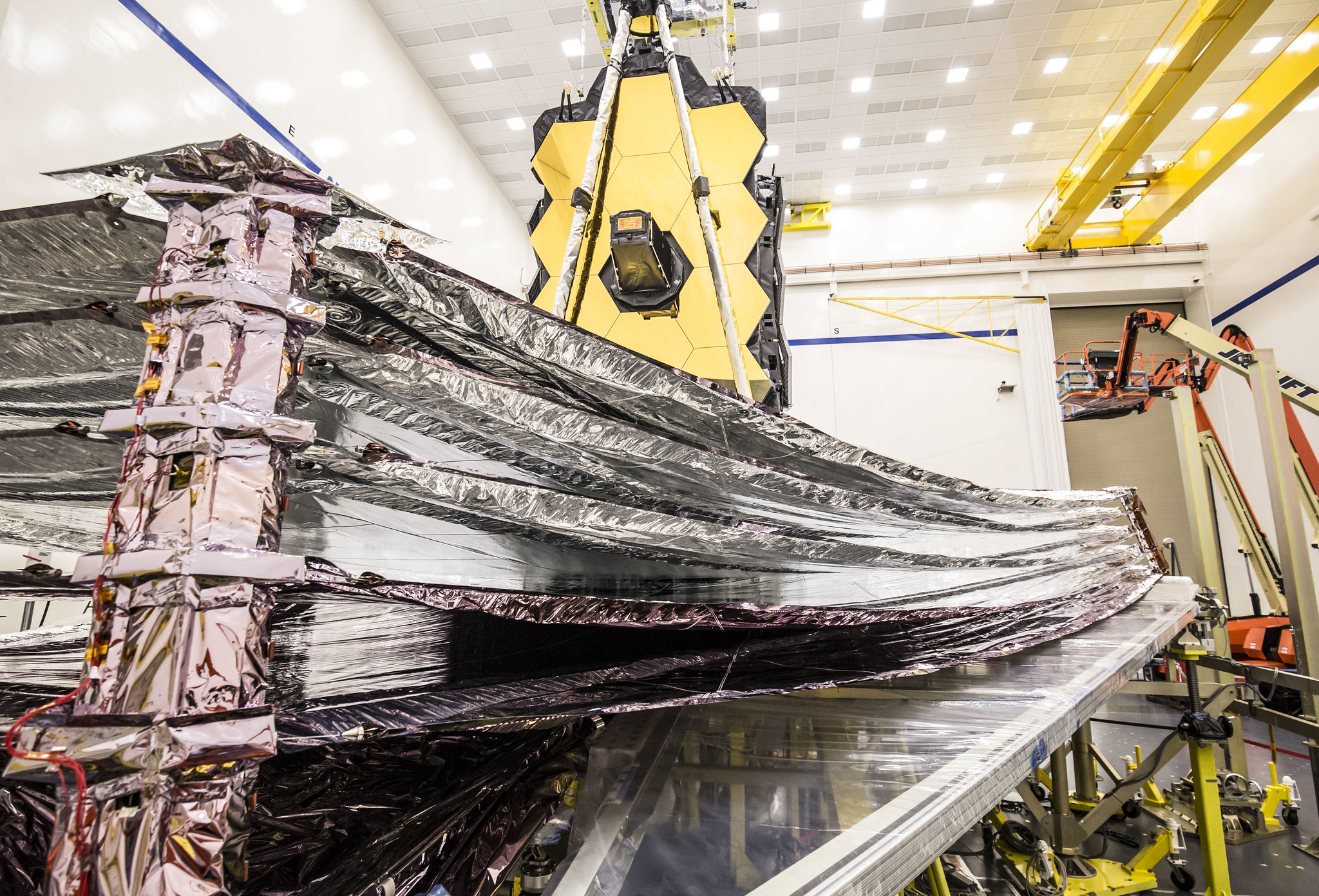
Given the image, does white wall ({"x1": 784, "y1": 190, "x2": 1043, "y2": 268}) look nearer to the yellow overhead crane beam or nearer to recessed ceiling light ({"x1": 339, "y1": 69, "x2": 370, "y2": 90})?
the yellow overhead crane beam

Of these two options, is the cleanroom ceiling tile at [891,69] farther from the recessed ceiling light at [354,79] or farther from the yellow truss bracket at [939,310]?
the yellow truss bracket at [939,310]

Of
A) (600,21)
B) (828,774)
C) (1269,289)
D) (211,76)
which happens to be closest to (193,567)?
(828,774)

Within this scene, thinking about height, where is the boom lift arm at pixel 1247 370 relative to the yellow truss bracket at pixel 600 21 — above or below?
below

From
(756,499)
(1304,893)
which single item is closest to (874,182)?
(1304,893)

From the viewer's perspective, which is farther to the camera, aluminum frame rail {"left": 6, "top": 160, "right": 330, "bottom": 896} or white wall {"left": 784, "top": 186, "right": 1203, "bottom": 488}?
white wall {"left": 784, "top": 186, "right": 1203, "bottom": 488}

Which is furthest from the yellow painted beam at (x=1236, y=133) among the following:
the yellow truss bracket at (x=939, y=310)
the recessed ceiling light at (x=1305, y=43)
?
the yellow truss bracket at (x=939, y=310)

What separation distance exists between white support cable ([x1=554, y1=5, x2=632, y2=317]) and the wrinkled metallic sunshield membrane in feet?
2.89

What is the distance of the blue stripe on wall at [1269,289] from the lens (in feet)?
20.4

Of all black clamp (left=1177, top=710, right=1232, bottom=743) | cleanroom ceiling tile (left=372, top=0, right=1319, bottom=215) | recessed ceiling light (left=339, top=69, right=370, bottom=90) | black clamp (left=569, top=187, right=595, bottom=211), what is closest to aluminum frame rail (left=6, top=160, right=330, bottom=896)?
black clamp (left=569, top=187, right=595, bottom=211)

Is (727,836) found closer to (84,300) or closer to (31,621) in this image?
(84,300)

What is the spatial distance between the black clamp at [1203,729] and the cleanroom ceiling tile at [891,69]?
20.1ft

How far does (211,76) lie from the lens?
3.65 meters

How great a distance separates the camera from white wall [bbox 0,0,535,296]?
8.80 feet

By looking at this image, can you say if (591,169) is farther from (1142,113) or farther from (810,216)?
(810,216)
